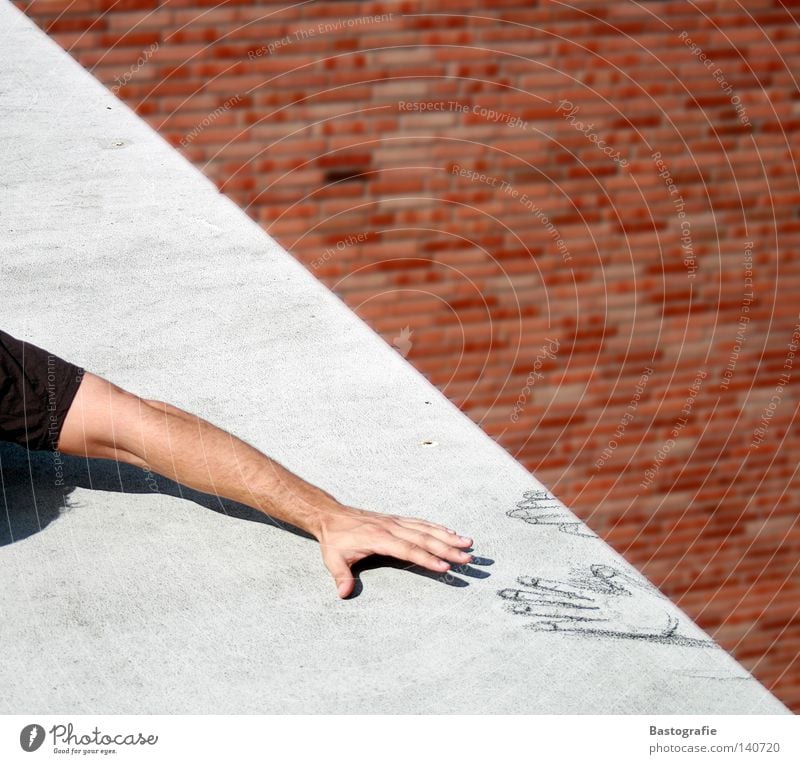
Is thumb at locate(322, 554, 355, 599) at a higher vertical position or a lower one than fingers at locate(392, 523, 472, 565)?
lower

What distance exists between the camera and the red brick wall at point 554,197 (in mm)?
3434

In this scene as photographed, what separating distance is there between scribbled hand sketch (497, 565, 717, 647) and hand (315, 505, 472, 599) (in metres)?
0.11

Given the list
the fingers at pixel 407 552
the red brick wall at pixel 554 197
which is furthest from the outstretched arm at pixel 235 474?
the red brick wall at pixel 554 197

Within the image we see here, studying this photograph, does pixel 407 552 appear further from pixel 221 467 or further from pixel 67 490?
pixel 67 490

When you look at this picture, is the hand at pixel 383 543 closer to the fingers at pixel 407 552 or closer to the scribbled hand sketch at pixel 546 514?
the fingers at pixel 407 552

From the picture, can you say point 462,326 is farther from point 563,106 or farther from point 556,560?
point 556,560

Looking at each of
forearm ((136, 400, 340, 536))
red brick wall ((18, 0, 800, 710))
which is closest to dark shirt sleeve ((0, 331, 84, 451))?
forearm ((136, 400, 340, 536))

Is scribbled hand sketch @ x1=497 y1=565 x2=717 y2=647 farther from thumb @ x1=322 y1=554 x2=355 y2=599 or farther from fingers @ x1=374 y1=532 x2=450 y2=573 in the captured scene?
thumb @ x1=322 y1=554 x2=355 y2=599

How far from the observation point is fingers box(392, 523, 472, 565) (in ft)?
5.68

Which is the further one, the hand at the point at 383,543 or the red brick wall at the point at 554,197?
the red brick wall at the point at 554,197

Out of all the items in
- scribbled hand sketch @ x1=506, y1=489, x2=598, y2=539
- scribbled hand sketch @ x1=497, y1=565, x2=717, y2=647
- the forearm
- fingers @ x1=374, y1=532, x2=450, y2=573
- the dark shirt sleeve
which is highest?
the dark shirt sleeve
